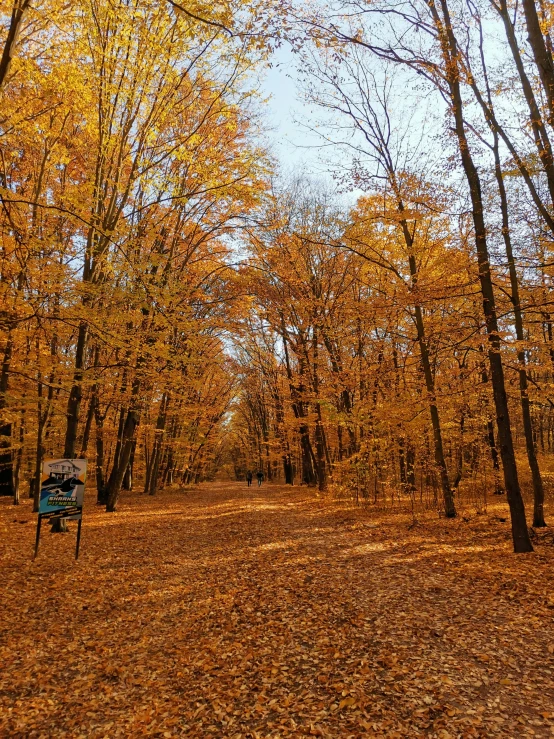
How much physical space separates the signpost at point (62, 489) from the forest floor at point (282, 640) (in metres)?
0.98

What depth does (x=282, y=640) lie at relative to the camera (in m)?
5.02

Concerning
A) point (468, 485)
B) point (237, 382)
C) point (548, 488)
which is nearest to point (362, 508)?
point (468, 485)

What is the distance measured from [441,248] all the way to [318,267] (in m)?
7.52

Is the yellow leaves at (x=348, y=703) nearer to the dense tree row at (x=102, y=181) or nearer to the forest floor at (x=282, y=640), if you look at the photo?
the forest floor at (x=282, y=640)

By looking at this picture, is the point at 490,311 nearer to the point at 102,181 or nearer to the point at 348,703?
the point at 348,703

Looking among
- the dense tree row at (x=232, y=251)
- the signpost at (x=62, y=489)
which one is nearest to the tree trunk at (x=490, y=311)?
the dense tree row at (x=232, y=251)

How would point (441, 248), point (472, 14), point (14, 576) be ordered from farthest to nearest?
point (441, 248)
point (472, 14)
point (14, 576)

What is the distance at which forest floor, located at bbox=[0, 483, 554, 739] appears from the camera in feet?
12.0

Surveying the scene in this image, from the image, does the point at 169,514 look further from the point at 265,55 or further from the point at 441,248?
the point at 265,55

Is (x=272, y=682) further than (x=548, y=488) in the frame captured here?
No

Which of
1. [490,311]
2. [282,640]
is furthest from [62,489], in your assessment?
[490,311]

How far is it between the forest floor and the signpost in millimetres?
977

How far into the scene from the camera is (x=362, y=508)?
1466 centimetres

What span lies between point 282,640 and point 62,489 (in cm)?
597
